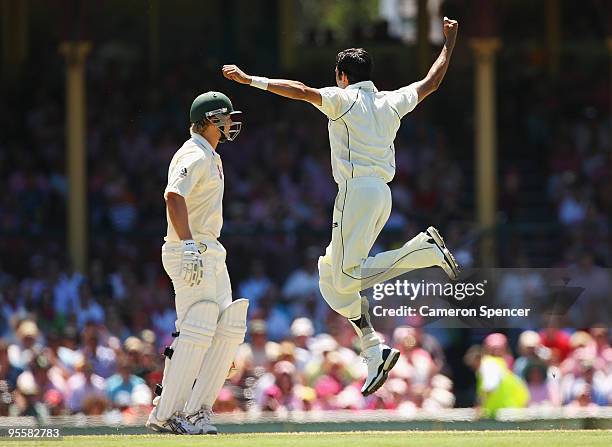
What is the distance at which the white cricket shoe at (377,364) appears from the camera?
9992 mm

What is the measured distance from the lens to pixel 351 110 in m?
10.0

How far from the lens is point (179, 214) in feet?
31.4

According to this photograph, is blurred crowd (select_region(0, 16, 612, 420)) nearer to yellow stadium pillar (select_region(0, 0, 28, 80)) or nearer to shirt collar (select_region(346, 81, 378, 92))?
yellow stadium pillar (select_region(0, 0, 28, 80))

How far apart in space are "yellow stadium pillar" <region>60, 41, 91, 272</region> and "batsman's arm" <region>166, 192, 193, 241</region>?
9.83 meters

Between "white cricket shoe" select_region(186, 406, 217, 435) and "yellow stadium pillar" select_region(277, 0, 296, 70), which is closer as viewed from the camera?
"white cricket shoe" select_region(186, 406, 217, 435)

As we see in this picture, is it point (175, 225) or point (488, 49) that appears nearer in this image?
point (175, 225)

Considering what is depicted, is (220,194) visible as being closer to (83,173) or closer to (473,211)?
(83,173)

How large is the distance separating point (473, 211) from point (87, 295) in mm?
5707

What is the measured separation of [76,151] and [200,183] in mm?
10105

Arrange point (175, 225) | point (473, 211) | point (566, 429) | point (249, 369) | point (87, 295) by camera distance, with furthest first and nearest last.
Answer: point (473, 211), point (87, 295), point (249, 369), point (566, 429), point (175, 225)

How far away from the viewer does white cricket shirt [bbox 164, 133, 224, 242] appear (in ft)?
31.8

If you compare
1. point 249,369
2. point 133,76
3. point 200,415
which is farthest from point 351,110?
point 133,76

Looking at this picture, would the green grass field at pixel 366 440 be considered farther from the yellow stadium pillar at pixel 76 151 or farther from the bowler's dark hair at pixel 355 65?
the yellow stadium pillar at pixel 76 151

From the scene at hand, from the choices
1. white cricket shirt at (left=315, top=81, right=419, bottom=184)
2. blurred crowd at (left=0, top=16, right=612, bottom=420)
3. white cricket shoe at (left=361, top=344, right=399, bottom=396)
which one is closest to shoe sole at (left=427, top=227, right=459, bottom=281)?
white cricket shirt at (left=315, top=81, right=419, bottom=184)
